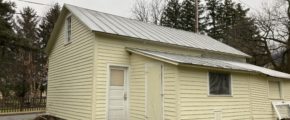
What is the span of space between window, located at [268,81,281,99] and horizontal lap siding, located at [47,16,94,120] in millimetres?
9262

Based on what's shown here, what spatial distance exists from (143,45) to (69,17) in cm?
394

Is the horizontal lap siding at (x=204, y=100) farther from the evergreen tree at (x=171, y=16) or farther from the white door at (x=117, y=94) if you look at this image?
the evergreen tree at (x=171, y=16)

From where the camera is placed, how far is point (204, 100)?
9867 millimetres

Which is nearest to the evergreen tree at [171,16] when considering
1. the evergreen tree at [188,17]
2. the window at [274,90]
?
the evergreen tree at [188,17]

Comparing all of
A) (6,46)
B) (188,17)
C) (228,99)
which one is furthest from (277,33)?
(6,46)

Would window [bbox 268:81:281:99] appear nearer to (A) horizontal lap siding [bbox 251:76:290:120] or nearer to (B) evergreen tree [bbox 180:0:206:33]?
(A) horizontal lap siding [bbox 251:76:290:120]

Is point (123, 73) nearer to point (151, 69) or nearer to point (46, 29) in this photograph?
point (151, 69)

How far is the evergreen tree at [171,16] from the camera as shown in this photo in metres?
34.5

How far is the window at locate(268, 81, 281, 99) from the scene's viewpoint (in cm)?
1402

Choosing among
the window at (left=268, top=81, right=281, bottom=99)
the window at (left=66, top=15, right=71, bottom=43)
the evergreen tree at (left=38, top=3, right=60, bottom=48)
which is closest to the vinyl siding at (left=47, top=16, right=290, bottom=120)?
the window at (left=66, top=15, right=71, bottom=43)

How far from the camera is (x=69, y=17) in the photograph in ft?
42.4

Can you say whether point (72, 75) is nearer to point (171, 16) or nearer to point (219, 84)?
point (219, 84)

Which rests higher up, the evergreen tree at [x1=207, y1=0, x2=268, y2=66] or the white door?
the evergreen tree at [x1=207, y1=0, x2=268, y2=66]

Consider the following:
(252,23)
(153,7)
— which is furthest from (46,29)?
(252,23)
